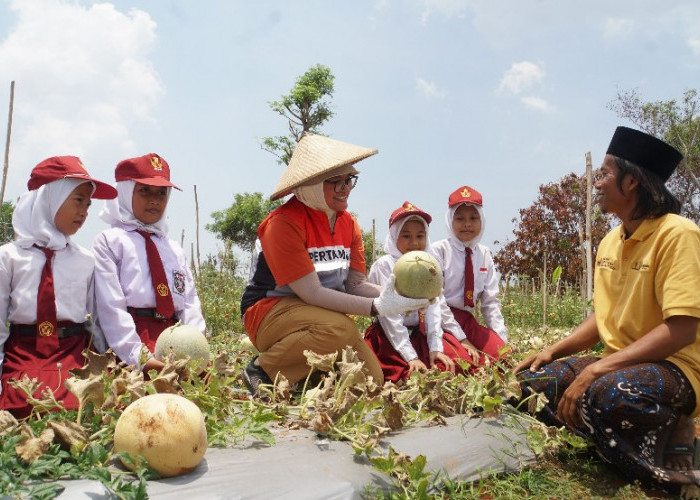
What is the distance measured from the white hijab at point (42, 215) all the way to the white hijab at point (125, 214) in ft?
1.81

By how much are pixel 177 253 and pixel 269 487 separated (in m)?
2.37

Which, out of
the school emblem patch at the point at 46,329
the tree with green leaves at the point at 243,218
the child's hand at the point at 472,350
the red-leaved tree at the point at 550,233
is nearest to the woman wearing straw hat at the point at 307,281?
the child's hand at the point at 472,350

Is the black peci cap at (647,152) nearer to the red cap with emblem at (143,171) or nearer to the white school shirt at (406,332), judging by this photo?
the white school shirt at (406,332)

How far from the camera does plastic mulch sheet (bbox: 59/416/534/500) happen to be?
2.13 meters

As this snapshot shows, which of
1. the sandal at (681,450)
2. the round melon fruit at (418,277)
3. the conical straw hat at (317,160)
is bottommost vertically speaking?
the sandal at (681,450)

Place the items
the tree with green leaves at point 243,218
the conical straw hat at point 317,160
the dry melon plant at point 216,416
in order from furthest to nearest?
the tree with green leaves at point 243,218, the conical straw hat at point 317,160, the dry melon plant at point 216,416

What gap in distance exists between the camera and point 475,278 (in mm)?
5223

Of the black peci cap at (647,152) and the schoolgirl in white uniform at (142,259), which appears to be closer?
the black peci cap at (647,152)

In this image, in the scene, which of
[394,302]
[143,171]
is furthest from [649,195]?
[143,171]

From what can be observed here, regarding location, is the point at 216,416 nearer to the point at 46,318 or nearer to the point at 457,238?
the point at 46,318

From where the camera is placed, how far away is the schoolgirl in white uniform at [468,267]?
512 centimetres

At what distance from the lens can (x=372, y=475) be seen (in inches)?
96.3

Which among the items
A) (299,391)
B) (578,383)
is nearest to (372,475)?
(578,383)

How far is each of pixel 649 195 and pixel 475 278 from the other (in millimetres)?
2198
